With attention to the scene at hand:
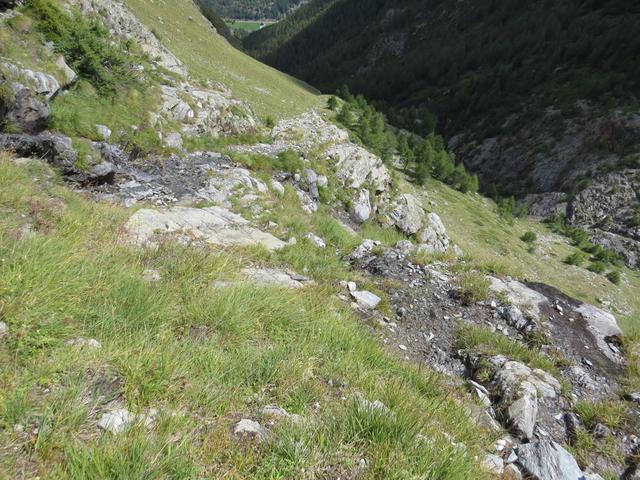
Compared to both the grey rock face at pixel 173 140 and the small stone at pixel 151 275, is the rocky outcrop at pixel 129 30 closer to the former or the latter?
the grey rock face at pixel 173 140

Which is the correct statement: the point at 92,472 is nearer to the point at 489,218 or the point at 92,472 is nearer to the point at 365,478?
the point at 365,478

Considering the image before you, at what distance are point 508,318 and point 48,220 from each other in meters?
8.64

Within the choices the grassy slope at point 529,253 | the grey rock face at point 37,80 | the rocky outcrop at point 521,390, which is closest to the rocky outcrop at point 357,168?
the grassy slope at point 529,253

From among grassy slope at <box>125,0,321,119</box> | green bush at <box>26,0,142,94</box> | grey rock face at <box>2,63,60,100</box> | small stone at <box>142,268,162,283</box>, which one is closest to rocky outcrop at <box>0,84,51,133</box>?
grey rock face at <box>2,63,60,100</box>

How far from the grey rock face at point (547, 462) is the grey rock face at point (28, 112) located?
13217 millimetres

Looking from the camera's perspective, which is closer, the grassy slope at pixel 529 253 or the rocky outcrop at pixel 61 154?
the rocky outcrop at pixel 61 154

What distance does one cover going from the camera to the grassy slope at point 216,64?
2619 centimetres

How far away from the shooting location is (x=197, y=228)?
7973 millimetres

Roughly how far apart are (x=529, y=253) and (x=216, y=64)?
→ 33874mm

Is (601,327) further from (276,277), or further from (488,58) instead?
(488,58)

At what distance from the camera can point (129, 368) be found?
2.82 meters

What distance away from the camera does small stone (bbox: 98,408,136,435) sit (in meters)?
2.34

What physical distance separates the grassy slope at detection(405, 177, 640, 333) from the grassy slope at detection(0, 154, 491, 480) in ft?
73.8

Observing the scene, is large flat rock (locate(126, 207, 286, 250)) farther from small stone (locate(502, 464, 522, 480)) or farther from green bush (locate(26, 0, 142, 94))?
green bush (locate(26, 0, 142, 94))
